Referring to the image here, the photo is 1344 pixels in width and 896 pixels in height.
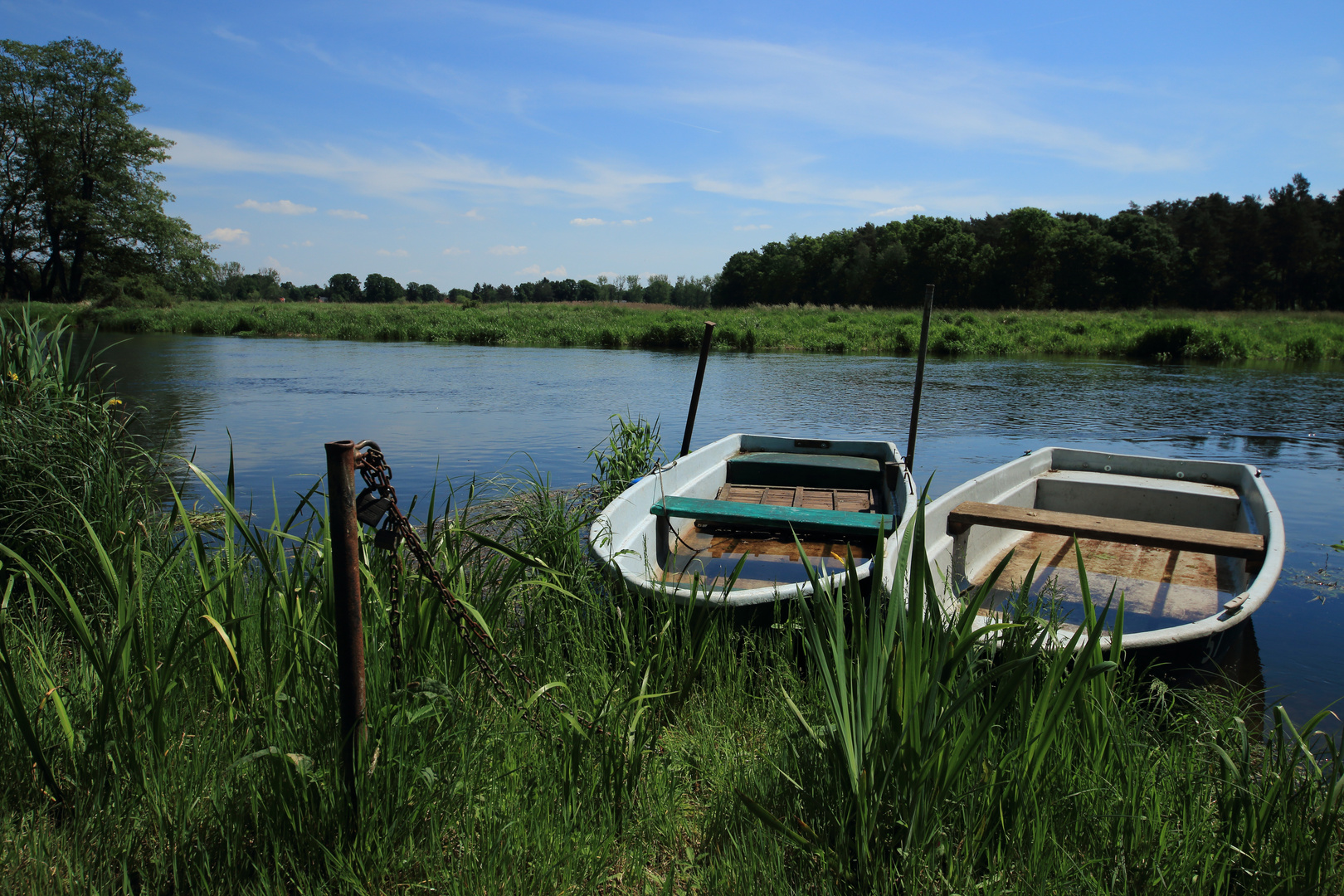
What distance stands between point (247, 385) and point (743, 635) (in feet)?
55.0

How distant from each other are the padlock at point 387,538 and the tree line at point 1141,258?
5740cm

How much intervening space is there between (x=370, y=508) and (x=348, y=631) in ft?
0.90

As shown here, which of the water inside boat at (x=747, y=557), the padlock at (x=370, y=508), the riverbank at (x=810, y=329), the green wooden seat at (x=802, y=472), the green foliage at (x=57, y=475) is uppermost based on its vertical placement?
the riverbank at (x=810, y=329)

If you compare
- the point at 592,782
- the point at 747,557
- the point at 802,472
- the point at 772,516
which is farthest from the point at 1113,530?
the point at 592,782

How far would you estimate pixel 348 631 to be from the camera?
159 cm

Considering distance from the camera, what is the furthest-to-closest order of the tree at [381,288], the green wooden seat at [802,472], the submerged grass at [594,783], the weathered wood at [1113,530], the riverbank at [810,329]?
the tree at [381,288] → the riverbank at [810,329] → the green wooden seat at [802,472] → the weathered wood at [1113,530] → the submerged grass at [594,783]

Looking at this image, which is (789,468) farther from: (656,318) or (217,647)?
(656,318)

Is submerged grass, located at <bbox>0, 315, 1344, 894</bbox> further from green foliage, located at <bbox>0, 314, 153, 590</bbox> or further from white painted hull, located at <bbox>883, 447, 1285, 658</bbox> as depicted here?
green foliage, located at <bbox>0, 314, 153, 590</bbox>

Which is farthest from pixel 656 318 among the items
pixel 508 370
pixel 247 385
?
pixel 247 385

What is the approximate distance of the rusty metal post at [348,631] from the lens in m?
1.56

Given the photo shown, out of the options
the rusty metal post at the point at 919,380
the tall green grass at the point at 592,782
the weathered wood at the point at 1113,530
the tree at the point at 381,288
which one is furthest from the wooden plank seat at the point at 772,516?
the tree at the point at 381,288

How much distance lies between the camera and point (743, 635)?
3.25 meters

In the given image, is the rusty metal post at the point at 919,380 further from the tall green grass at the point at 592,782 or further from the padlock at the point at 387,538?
the padlock at the point at 387,538

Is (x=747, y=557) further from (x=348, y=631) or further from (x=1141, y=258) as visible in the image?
(x=1141, y=258)
